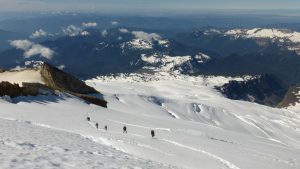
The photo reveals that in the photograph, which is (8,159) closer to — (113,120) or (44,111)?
(44,111)

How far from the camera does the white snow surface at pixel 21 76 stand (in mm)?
92000

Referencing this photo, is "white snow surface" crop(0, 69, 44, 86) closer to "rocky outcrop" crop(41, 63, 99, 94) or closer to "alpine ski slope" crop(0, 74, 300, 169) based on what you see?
"rocky outcrop" crop(41, 63, 99, 94)

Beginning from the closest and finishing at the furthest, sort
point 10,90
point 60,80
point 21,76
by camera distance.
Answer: point 10,90
point 21,76
point 60,80

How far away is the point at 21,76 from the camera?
9400cm

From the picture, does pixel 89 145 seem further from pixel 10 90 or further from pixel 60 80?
pixel 60 80

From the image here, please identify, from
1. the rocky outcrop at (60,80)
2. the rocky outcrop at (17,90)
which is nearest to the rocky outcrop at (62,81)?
the rocky outcrop at (60,80)

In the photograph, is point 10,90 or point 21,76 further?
point 21,76

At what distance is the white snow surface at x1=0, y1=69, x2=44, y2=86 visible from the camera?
302 ft

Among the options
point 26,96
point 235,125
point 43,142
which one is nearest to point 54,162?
point 43,142

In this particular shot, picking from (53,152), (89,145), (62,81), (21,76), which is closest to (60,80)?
(62,81)

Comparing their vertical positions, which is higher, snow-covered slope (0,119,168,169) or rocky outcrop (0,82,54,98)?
snow-covered slope (0,119,168,169)

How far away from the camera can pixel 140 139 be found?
42.7 m

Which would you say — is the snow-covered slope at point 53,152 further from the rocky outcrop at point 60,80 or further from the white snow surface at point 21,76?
the rocky outcrop at point 60,80

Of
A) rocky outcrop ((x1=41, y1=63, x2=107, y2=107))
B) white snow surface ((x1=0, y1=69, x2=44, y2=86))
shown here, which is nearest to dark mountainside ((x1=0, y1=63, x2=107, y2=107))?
rocky outcrop ((x1=41, y1=63, x2=107, y2=107))
